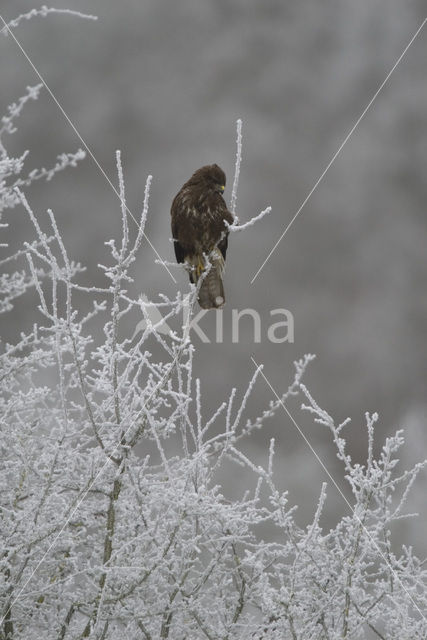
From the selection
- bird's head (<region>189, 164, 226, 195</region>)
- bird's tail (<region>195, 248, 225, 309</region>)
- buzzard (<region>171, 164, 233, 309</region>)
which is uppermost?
bird's head (<region>189, 164, 226, 195</region>)

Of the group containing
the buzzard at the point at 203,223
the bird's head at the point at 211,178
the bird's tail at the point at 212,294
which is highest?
the bird's head at the point at 211,178

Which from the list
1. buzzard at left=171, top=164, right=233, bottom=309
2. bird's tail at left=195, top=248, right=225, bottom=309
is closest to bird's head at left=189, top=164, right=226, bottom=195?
buzzard at left=171, top=164, right=233, bottom=309

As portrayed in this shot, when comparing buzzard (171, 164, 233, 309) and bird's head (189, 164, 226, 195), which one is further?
bird's head (189, 164, 226, 195)

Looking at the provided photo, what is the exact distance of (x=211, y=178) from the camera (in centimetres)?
614

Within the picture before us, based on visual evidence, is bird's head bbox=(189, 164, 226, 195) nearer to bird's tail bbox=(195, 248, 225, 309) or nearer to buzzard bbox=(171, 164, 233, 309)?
buzzard bbox=(171, 164, 233, 309)

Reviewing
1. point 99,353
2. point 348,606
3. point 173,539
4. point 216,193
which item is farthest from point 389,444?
point 216,193

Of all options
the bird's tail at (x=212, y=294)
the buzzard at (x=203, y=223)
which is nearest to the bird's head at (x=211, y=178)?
the buzzard at (x=203, y=223)

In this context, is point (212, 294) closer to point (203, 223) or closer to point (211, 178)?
point (203, 223)

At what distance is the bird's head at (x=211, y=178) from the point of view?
6.09m

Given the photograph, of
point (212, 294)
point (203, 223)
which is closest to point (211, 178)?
point (203, 223)

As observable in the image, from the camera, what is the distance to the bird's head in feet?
20.0

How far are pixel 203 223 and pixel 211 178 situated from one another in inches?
21.4

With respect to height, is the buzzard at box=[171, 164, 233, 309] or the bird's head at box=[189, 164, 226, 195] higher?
the bird's head at box=[189, 164, 226, 195]

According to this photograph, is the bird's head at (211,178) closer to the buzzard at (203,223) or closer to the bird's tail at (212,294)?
the buzzard at (203,223)
